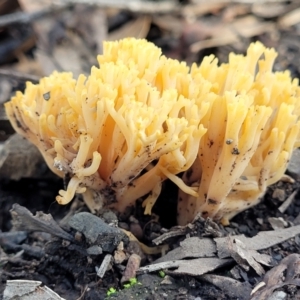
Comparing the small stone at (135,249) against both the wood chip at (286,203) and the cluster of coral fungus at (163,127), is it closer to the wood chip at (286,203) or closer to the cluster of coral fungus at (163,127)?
the cluster of coral fungus at (163,127)

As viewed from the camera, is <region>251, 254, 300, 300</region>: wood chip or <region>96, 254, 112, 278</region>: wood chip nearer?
<region>251, 254, 300, 300</region>: wood chip

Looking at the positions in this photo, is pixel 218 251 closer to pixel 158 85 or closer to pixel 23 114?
pixel 158 85

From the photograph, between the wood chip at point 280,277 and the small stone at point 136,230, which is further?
the small stone at point 136,230

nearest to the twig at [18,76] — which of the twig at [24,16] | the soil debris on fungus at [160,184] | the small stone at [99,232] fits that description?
the twig at [24,16]

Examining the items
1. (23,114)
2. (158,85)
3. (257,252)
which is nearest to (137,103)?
(158,85)

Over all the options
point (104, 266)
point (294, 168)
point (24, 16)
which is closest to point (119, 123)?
point (104, 266)

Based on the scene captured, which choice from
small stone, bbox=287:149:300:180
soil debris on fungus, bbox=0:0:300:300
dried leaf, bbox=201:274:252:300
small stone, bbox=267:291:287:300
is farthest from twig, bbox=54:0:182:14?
small stone, bbox=267:291:287:300

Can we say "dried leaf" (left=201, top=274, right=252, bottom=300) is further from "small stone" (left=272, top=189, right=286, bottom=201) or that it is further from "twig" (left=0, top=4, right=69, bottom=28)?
"twig" (left=0, top=4, right=69, bottom=28)
